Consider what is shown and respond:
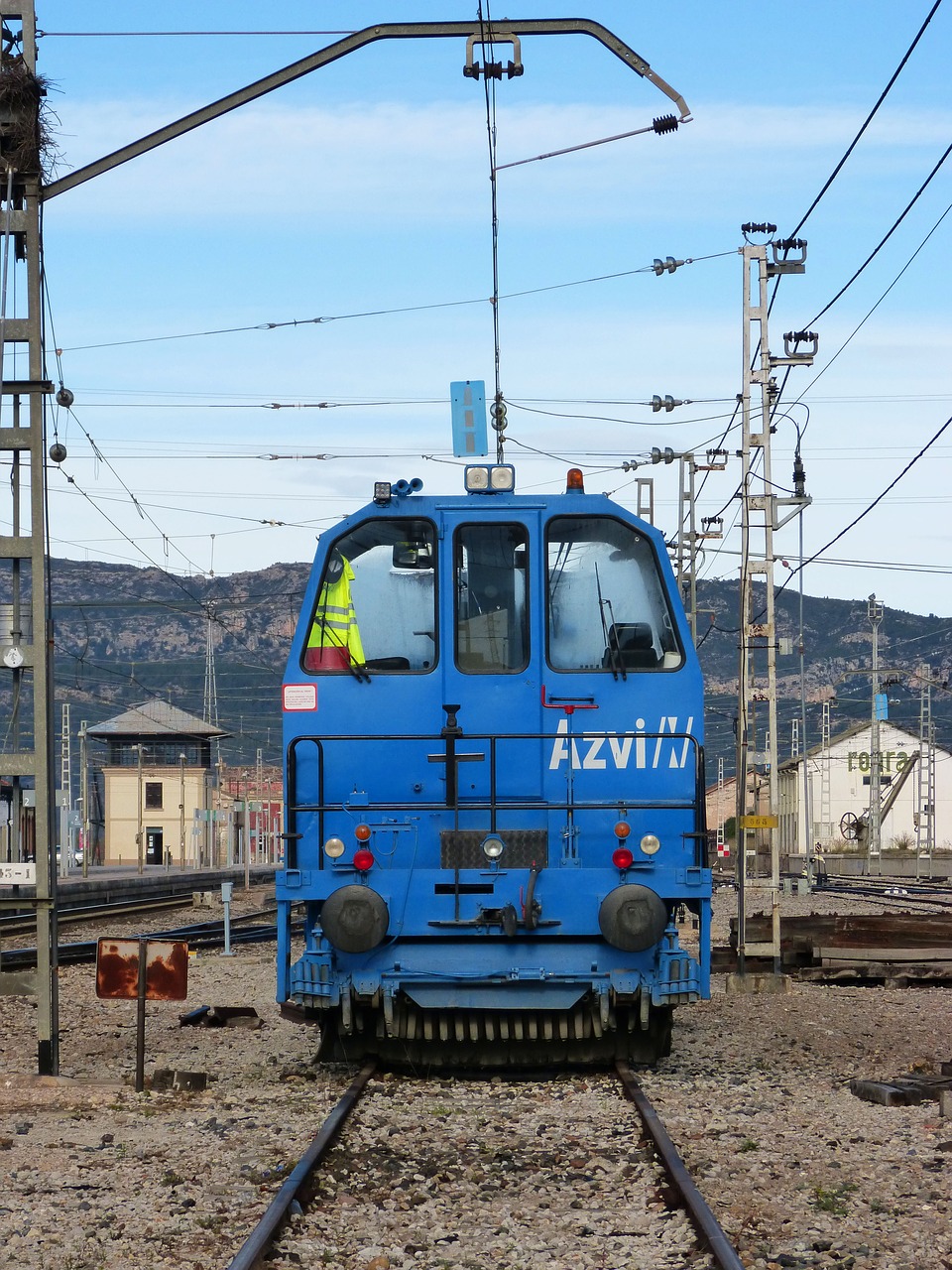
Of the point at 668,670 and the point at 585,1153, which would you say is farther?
the point at 668,670

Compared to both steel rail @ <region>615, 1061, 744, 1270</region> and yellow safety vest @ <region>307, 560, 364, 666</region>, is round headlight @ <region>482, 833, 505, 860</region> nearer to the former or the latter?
yellow safety vest @ <region>307, 560, 364, 666</region>

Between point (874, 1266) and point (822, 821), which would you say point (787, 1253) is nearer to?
point (874, 1266)

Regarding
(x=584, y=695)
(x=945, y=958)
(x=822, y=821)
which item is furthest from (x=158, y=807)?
(x=584, y=695)

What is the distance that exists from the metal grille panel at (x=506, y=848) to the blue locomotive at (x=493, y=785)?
0.01 metres

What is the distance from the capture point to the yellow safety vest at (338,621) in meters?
10.2

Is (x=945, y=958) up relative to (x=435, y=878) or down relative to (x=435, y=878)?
down

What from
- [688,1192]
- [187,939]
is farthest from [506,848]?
[187,939]

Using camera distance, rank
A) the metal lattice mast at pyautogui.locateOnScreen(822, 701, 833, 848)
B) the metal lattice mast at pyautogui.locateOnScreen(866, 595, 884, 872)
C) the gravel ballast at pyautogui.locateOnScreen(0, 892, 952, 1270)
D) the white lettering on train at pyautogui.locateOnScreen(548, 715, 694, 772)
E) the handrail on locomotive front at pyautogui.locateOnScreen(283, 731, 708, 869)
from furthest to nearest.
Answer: the metal lattice mast at pyautogui.locateOnScreen(822, 701, 833, 848) → the metal lattice mast at pyautogui.locateOnScreen(866, 595, 884, 872) → the white lettering on train at pyautogui.locateOnScreen(548, 715, 694, 772) → the handrail on locomotive front at pyautogui.locateOnScreen(283, 731, 708, 869) → the gravel ballast at pyautogui.locateOnScreen(0, 892, 952, 1270)

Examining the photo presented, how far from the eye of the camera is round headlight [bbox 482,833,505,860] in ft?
31.5

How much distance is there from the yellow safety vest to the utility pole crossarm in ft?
10.4

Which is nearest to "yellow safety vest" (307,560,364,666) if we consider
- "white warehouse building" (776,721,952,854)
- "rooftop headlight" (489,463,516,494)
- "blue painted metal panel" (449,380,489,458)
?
"rooftop headlight" (489,463,516,494)

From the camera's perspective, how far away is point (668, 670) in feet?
33.4

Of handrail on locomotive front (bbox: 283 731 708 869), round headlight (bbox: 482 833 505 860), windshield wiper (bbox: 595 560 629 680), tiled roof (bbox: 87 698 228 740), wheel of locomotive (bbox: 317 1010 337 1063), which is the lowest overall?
wheel of locomotive (bbox: 317 1010 337 1063)

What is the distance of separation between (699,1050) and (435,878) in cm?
321
